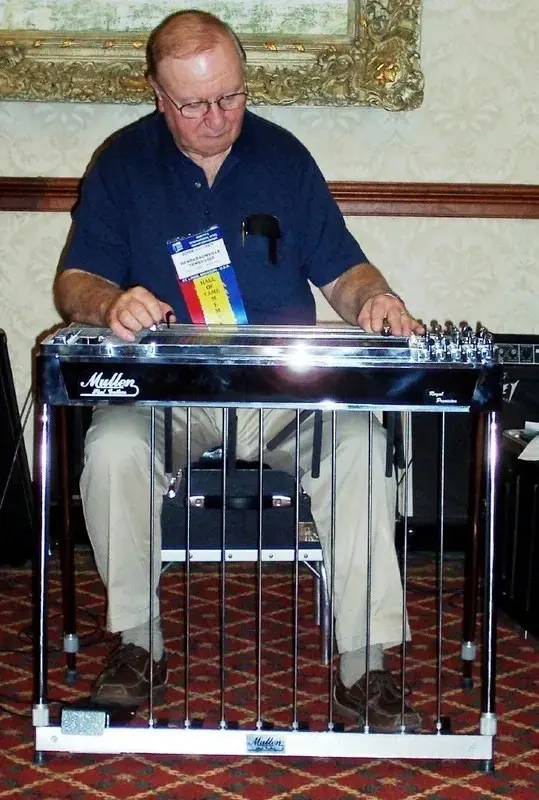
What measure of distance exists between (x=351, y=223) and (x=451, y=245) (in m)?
0.26

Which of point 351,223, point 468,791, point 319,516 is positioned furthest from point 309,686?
point 351,223

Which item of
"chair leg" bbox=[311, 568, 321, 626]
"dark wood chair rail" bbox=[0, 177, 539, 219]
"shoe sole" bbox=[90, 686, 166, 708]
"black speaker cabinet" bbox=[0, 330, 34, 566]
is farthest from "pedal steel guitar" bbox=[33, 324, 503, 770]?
"dark wood chair rail" bbox=[0, 177, 539, 219]

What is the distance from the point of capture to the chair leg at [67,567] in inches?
85.2

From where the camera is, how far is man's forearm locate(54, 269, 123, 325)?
2.19 m

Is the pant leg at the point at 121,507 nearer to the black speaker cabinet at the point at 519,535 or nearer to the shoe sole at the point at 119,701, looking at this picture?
the shoe sole at the point at 119,701

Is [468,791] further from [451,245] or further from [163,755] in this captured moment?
[451,245]

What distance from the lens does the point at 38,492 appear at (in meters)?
1.85

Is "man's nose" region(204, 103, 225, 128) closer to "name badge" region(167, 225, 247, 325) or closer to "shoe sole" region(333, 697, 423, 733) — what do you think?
"name badge" region(167, 225, 247, 325)

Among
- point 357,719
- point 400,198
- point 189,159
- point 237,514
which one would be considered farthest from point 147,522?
point 400,198

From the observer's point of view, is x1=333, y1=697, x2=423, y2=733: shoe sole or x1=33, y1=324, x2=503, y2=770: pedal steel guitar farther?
x1=333, y1=697, x2=423, y2=733: shoe sole

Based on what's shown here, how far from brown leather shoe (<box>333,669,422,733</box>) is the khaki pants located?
0.21ft

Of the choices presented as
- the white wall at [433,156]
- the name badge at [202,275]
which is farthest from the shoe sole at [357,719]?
the white wall at [433,156]

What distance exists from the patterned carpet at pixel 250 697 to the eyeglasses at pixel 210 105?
1051 mm

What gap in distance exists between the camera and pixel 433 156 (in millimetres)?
3102
